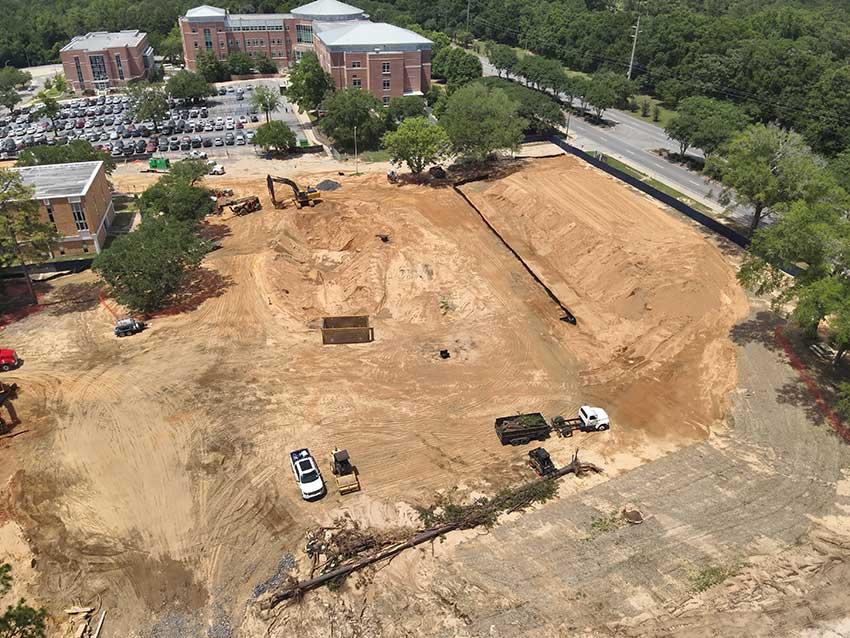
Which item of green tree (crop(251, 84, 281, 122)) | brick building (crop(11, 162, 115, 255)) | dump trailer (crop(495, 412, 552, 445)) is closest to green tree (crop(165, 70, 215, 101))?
green tree (crop(251, 84, 281, 122))

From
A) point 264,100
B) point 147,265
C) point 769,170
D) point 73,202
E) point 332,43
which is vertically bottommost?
point 147,265

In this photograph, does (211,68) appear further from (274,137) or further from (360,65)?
(274,137)

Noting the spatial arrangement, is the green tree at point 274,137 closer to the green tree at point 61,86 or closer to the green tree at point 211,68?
the green tree at point 211,68

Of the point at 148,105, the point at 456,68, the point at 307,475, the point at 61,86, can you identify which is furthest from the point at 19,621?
the point at 61,86

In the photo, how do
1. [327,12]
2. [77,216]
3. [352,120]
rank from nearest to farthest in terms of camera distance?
[77,216] → [352,120] → [327,12]

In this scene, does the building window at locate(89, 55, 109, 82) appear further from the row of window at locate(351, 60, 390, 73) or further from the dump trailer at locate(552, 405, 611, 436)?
the dump trailer at locate(552, 405, 611, 436)

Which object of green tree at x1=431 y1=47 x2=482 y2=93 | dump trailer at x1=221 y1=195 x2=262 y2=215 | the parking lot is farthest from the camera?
green tree at x1=431 y1=47 x2=482 y2=93
